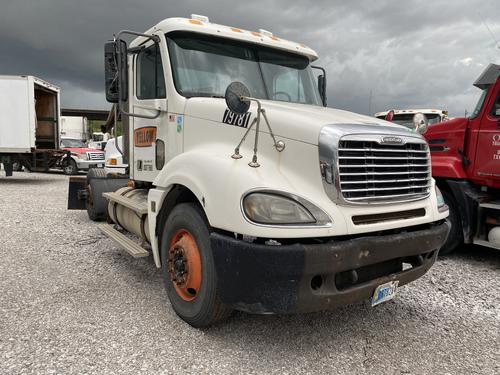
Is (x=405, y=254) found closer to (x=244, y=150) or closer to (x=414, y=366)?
(x=414, y=366)

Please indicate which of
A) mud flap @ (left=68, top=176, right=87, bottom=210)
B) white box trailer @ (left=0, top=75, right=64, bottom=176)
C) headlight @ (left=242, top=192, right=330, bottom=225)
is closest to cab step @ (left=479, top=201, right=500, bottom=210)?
headlight @ (left=242, top=192, right=330, bottom=225)

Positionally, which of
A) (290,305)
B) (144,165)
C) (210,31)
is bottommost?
(290,305)

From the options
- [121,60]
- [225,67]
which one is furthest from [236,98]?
[121,60]

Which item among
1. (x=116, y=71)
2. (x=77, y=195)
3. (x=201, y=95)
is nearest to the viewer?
(x=201, y=95)

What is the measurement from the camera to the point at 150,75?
4.36 metres

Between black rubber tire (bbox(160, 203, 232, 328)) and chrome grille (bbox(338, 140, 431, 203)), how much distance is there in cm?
106

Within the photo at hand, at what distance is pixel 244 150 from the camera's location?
3146 millimetres

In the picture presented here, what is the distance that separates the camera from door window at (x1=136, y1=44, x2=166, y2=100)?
13.5ft

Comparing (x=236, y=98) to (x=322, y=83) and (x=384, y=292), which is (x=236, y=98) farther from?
(x=322, y=83)

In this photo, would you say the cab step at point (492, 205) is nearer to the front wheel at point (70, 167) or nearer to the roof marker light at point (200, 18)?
the roof marker light at point (200, 18)

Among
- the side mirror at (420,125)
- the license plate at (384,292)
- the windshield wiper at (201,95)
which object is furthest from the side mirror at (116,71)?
the side mirror at (420,125)

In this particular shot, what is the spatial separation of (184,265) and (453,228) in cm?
398

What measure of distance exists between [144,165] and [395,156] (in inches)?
114

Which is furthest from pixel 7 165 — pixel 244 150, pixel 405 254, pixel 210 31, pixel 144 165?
pixel 405 254
